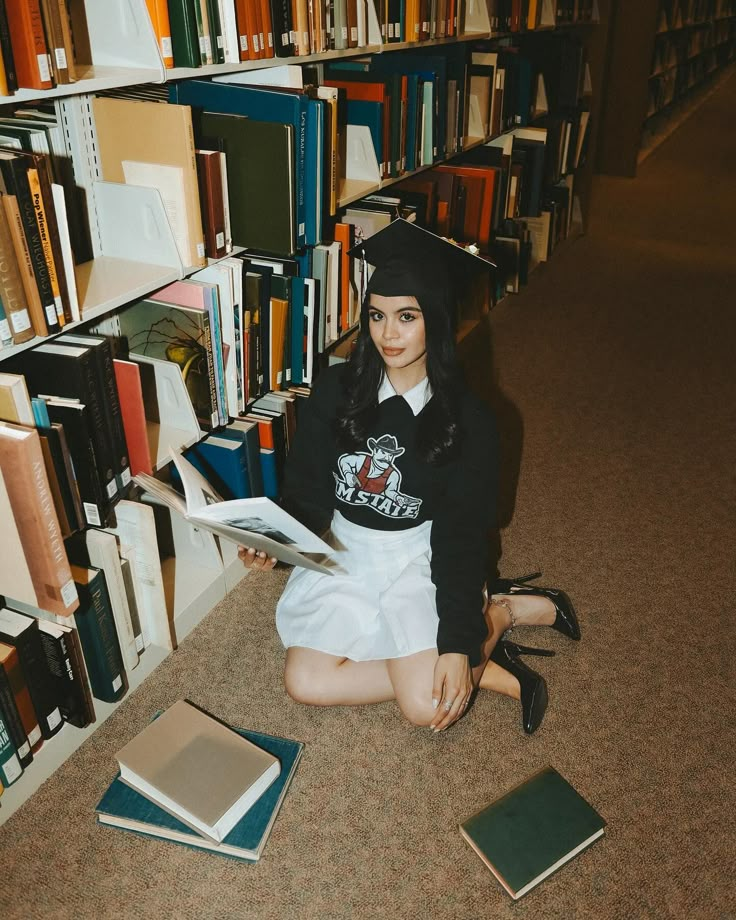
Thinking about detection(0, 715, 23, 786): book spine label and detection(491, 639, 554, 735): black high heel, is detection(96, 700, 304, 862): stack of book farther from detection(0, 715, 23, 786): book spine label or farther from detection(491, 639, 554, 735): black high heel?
detection(491, 639, 554, 735): black high heel

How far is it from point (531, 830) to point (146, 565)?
0.98 metres

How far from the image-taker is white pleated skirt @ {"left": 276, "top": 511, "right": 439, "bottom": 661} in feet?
5.65

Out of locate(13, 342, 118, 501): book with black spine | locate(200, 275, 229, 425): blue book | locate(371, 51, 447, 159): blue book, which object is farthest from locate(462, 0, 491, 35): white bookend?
locate(13, 342, 118, 501): book with black spine

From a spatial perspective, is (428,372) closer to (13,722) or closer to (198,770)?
(198,770)

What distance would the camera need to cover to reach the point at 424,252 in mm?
1504

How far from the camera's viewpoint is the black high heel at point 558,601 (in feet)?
6.68

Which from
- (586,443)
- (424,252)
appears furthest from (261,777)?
(586,443)

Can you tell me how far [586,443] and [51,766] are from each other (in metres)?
2.14

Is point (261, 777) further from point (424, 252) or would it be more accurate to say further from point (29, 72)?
point (29, 72)

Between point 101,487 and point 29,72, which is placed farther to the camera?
point 101,487

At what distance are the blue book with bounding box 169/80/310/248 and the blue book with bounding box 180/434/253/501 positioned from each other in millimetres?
642

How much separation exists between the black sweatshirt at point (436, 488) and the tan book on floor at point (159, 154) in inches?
17.5

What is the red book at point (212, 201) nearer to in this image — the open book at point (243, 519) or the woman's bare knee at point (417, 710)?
the open book at point (243, 519)

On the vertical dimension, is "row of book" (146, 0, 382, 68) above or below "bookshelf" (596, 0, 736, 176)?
above
